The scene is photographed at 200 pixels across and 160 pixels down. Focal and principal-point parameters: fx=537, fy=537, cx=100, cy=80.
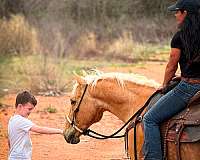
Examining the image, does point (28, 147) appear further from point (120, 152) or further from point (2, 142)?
point (2, 142)

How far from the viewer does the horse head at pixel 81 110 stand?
6.03m

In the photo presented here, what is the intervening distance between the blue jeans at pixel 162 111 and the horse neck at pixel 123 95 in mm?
560

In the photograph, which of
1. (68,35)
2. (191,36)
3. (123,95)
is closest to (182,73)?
(191,36)

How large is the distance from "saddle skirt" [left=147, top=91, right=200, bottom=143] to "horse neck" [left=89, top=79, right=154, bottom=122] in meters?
0.62

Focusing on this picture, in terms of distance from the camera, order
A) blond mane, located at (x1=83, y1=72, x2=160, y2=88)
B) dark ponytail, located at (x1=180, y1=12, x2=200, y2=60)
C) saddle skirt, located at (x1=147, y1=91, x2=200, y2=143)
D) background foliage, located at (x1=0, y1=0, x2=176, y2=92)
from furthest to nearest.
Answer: background foliage, located at (x1=0, y1=0, x2=176, y2=92), blond mane, located at (x1=83, y1=72, x2=160, y2=88), saddle skirt, located at (x1=147, y1=91, x2=200, y2=143), dark ponytail, located at (x1=180, y1=12, x2=200, y2=60)

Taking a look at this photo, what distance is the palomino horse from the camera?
5.90m

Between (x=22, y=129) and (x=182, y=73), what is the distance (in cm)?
186

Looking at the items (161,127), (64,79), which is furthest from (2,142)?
(64,79)

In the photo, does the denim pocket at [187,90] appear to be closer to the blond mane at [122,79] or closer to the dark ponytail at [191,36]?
the dark ponytail at [191,36]

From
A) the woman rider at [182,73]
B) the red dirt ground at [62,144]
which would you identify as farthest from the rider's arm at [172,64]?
the red dirt ground at [62,144]

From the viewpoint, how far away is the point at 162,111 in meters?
5.26

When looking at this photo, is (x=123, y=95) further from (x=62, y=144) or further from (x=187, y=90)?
(x=62, y=144)

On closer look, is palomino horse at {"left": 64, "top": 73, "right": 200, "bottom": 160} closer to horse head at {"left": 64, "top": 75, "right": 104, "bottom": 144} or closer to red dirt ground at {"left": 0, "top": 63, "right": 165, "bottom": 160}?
horse head at {"left": 64, "top": 75, "right": 104, "bottom": 144}

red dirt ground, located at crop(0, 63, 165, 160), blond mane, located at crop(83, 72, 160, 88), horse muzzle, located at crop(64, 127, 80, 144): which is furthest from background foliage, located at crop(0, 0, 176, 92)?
blond mane, located at crop(83, 72, 160, 88)
